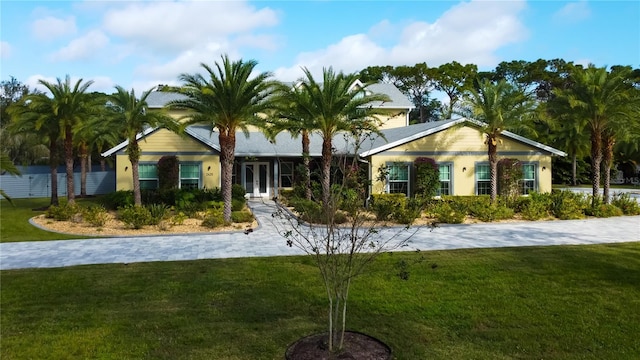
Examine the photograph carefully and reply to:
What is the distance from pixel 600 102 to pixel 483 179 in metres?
6.33

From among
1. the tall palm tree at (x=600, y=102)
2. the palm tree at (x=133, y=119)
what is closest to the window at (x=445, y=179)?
the tall palm tree at (x=600, y=102)

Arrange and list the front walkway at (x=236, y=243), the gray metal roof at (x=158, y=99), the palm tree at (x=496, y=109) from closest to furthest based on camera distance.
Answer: the front walkway at (x=236, y=243), the palm tree at (x=496, y=109), the gray metal roof at (x=158, y=99)

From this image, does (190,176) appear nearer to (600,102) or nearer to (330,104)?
(330,104)

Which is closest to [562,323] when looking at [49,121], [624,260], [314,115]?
[624,260]

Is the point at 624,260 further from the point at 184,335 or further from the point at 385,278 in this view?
the point at 184,335

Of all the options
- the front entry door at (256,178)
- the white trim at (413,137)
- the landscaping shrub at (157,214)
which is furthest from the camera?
the front entry door at (256,178)

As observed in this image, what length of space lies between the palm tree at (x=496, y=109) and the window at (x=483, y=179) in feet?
6.65

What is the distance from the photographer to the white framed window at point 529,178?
2388 cm

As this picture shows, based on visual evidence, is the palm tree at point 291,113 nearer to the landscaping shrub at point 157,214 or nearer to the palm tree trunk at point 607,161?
the landscaping shrub at point 157,214

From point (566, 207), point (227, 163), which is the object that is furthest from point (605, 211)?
point (227, 163)

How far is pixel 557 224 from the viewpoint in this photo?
58.4 ft

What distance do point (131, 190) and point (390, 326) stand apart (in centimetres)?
1905

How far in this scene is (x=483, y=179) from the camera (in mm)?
23453

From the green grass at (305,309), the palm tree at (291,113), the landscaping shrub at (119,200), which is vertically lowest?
the green grass at (305,309)
